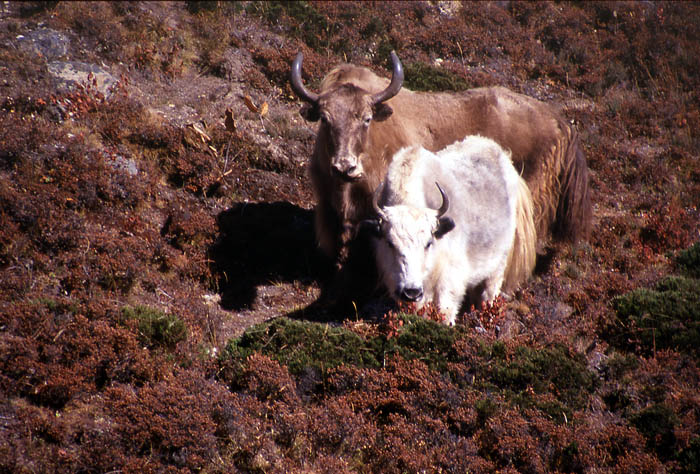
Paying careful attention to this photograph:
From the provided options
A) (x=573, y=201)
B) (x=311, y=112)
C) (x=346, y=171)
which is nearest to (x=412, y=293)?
(x=346, y=171)

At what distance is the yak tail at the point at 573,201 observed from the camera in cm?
852

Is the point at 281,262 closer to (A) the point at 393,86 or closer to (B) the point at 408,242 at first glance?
(B) the point at 408,242

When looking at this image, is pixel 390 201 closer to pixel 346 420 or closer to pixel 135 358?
pixel 346 420

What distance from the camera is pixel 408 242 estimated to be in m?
5.82

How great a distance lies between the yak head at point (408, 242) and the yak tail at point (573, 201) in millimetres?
3395

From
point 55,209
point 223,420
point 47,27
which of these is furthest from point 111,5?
point 223,420

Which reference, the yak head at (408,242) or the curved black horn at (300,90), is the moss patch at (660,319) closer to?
the yak head at (408,242)

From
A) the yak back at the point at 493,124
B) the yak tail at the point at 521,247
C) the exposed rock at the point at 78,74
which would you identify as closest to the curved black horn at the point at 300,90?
the yak back at the point at 493,124

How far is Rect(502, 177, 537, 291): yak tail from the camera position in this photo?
735 cm

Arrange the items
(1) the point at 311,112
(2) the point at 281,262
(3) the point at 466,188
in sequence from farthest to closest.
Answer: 1. (2) the point at 281,262
2. (1) the point at 311,112
3. (3) the point at 466,188

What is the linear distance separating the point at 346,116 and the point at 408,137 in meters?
1.42

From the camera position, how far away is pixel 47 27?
32.5 feet

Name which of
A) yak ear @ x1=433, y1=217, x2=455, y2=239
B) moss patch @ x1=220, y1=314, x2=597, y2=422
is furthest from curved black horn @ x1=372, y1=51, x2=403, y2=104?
moss patch @ x1=220, y1=314, x2=597, y2=422

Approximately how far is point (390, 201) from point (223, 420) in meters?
3.20
